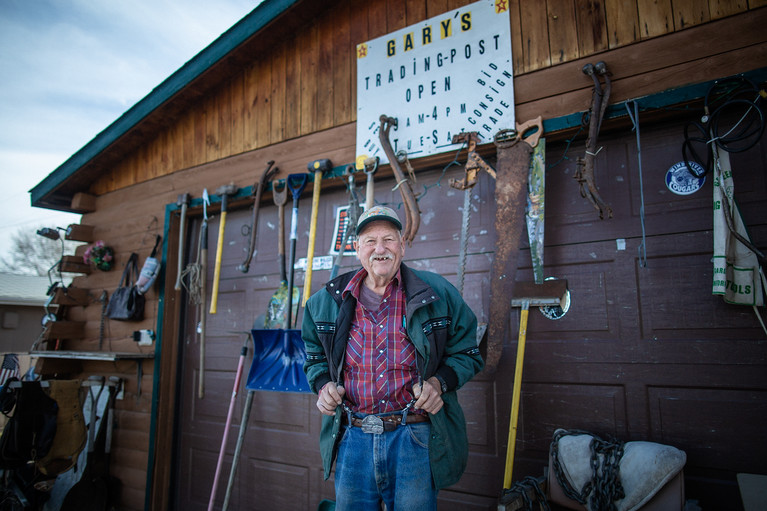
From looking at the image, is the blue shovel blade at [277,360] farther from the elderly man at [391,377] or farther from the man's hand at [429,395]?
the man's hand at [429,395]

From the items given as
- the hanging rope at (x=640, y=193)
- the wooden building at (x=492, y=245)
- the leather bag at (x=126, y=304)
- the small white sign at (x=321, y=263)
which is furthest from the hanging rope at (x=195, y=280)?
the hanging rope at (x=640, y=193)

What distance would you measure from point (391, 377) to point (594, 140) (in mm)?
1729

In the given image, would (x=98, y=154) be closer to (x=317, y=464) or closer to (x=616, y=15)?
(x=317, y=464)

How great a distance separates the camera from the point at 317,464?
133 inches

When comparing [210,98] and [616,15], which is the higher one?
[210,98]

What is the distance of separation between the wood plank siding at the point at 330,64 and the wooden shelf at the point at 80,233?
49 centimetres

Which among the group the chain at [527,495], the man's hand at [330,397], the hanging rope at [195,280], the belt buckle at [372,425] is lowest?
the chain at [527,495]

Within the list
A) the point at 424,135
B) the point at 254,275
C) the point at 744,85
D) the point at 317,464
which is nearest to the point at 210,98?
the point at 254,275

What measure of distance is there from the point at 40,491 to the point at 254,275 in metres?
2.54

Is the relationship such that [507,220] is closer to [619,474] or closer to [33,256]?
[619,474]

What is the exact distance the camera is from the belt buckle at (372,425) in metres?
1.83

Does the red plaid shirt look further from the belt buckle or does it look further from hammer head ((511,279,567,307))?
hammer head ((511,279,567,307))

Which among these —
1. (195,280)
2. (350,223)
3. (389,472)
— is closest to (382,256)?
(389,472)

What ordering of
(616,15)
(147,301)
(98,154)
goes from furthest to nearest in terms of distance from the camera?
(98,154)
(147,301)
(616,15)
